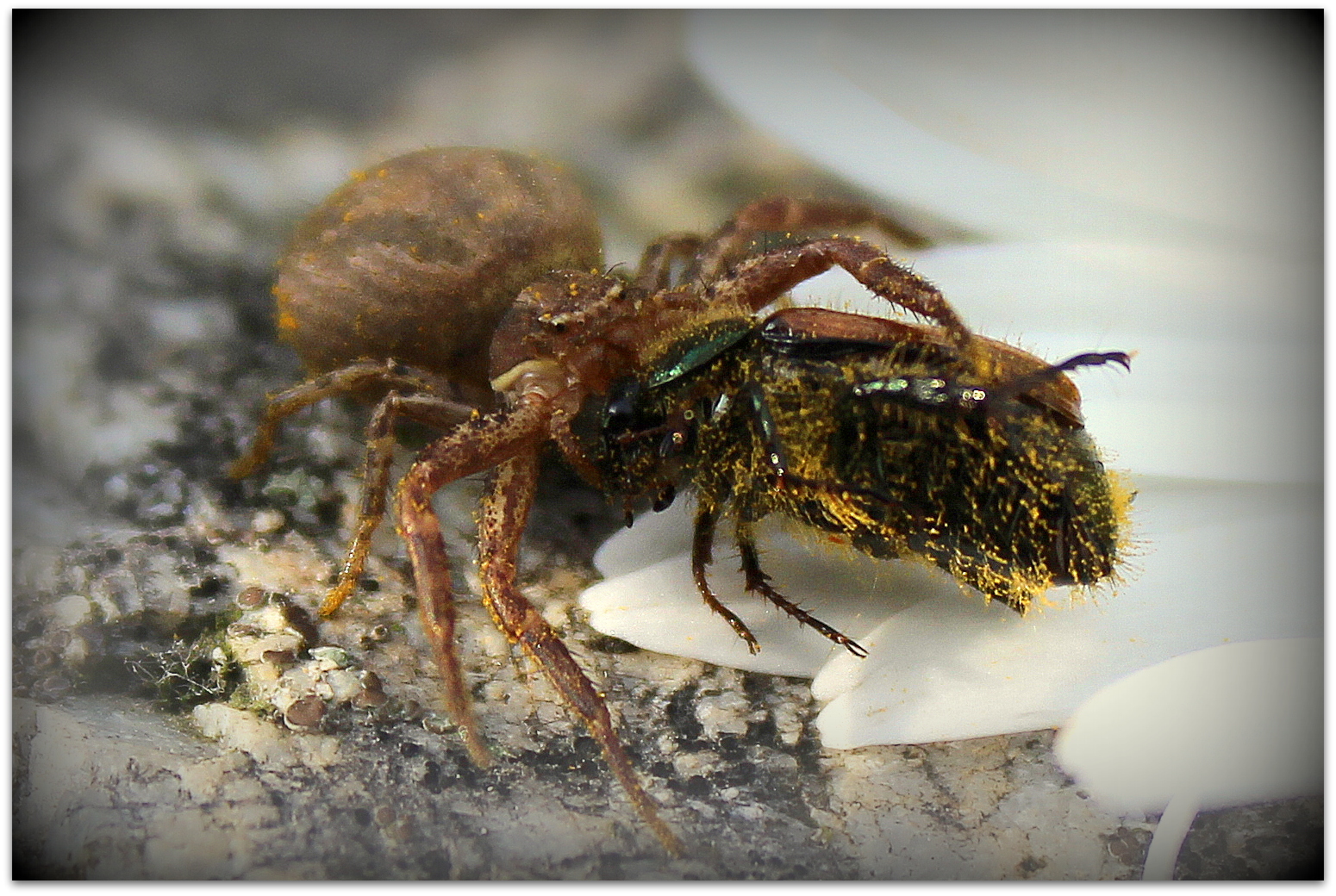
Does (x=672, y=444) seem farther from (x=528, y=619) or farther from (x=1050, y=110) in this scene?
(x=1050, y=110)

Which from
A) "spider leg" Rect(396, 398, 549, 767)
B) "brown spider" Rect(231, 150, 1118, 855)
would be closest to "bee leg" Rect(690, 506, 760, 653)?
"brown spider" Rect(231, 150, 1118, 855)

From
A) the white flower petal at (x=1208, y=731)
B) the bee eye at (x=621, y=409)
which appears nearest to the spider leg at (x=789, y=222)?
the bee eye at (x=621, y=409)

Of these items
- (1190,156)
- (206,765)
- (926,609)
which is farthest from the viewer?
(1190,156)

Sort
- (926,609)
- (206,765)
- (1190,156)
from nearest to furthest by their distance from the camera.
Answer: (206,765) → (926,609) → (1190,156)

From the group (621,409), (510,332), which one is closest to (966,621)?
(621,409)

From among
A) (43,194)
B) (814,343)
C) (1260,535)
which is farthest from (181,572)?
(1260,535)

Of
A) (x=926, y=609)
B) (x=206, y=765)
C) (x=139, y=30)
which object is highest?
(x=139, y=30)

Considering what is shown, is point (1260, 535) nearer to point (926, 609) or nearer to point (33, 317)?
point (926, 609)

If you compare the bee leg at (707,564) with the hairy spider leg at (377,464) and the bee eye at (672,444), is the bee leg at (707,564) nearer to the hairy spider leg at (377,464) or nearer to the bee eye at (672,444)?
the bee eye at (672,444)
